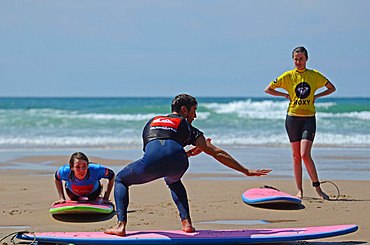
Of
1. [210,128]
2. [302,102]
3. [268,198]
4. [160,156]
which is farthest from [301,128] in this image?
[210,128]

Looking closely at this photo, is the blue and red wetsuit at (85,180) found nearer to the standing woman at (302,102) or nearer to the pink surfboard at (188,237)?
the pink surfboard at (188,237)

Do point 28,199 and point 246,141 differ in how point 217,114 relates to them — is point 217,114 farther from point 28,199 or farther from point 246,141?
point 28,199

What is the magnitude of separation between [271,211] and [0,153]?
29.6 feet

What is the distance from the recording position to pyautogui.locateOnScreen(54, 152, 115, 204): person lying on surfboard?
5621mm

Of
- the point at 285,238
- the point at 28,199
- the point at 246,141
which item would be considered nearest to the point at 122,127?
the point at 246,141

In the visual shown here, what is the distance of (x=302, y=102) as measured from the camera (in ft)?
21.6

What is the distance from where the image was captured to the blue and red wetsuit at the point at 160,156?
4234 mm

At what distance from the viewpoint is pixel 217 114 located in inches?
1078

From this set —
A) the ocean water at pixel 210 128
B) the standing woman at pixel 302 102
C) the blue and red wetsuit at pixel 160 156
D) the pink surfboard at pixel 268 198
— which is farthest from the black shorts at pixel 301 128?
the ocean water at pixel 210 128

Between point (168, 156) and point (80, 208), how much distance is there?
1695 mm

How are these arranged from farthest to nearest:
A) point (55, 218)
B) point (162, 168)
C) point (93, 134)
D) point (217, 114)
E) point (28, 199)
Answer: point (217, 114), point (93, 134), point (28, 199), point (55, 218), point (162, 168)

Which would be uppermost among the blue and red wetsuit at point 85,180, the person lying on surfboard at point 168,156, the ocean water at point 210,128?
the ocean water at point 210,128

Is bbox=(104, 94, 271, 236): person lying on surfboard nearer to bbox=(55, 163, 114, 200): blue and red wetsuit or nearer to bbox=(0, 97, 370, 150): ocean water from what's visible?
→ bbox=(55, 163, 114, 200): blue and red wetsuit

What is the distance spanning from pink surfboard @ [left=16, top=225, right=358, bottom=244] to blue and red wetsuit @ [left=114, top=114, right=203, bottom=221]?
23cm
